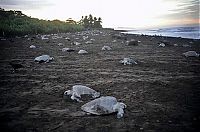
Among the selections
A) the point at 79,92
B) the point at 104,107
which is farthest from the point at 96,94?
the point at 104,107

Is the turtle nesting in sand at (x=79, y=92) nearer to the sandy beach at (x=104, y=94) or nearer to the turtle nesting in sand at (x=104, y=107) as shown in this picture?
the sandy beach at (x=104, y=94)

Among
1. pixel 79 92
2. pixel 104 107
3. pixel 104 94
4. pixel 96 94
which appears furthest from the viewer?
pixel 104 94

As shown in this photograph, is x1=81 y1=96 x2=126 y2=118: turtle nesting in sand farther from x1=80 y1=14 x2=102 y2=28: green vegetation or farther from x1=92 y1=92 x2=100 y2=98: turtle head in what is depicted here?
x1=80 y1=14 x2=102 y2=28: green vegetation

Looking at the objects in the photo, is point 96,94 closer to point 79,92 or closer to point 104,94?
point 104,94

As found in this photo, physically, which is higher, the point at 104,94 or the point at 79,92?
the point at 79,92

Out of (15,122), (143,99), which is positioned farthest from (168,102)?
(15,122)

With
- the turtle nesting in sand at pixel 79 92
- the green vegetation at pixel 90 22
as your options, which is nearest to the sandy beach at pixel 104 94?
the turtle nesting in sand at pixel 79 92

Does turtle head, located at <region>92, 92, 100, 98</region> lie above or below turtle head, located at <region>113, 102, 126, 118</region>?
above

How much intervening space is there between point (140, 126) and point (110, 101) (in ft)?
3.10

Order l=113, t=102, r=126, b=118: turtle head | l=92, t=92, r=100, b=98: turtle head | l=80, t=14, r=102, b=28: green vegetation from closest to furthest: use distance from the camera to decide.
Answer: l=113, t=102, r=126, b=118: turtle head < l=92, t=92, r=100, b=98: turtle head < l=80, t=14, r=102, b=28: green vegetation

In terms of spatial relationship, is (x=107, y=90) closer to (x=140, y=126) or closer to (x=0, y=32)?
(x=140, y=126)

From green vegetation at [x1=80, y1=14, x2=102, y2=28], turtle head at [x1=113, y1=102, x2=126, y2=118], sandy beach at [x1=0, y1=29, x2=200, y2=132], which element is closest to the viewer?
sandy beach at [x1=0, y1=29, x2=200, y2=132]

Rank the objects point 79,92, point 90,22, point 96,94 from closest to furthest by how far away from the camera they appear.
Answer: point 79,92, point 96,94, point 90,22

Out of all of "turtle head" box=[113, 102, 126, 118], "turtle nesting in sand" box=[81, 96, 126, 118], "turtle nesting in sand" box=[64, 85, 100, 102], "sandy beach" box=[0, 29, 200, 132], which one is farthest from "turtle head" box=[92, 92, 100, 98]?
"turtle head" box=[113, 102, 126, 118]
